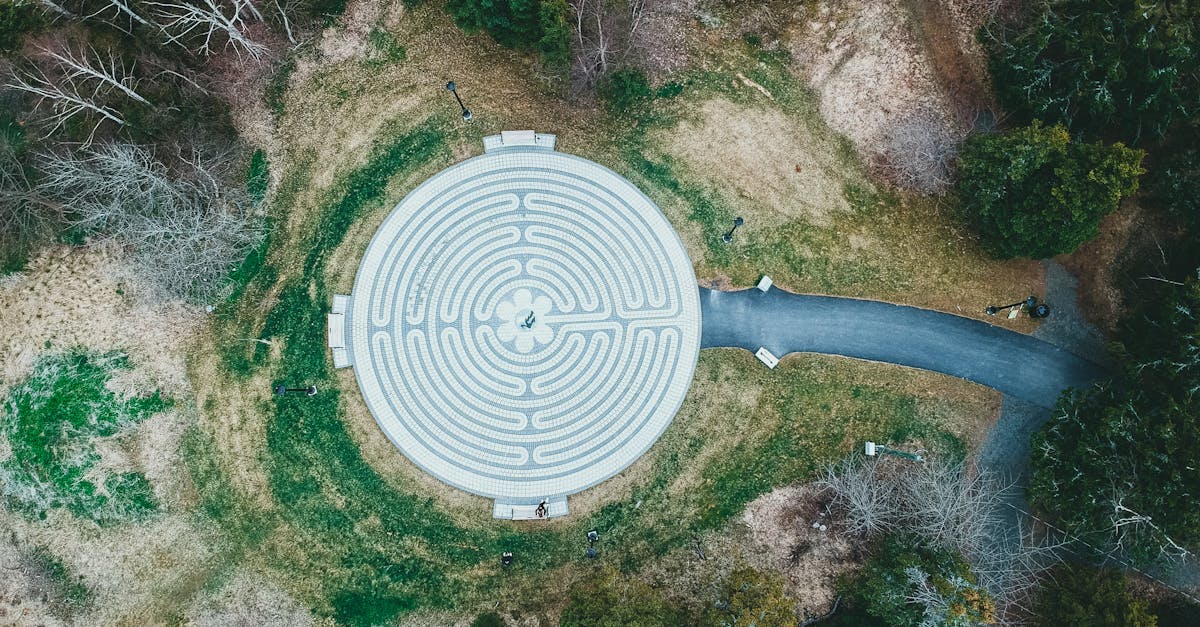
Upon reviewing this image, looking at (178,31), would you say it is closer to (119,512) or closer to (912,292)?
(119,512)

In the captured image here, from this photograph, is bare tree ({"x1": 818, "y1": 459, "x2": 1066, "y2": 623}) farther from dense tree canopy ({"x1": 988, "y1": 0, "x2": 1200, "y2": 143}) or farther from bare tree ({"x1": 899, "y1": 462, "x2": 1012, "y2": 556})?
dense tree canopy ({"x1": 988, "y1": 0, "x2": 1200, "y2": 143})

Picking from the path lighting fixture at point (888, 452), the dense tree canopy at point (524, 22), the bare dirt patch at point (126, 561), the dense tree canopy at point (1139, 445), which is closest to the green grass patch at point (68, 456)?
the bare dirt patch at point (126, 561)

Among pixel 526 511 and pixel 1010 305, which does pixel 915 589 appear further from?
pixel 526 511

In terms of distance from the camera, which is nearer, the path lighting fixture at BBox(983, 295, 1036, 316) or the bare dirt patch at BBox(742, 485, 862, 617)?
the bare dirt patch at BBox(742, 485, 862, 617)

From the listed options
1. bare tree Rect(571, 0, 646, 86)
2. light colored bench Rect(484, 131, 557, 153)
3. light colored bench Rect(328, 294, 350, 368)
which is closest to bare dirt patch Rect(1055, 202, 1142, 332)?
bare tree Rect(571, 0, 646, 86)

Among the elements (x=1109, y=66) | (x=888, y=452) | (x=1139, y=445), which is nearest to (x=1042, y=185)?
(x=1109, y=66)

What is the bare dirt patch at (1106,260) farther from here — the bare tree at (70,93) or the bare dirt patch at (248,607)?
the bare tree at (70,93)

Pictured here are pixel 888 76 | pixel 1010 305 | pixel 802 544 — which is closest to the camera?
pixel 802 544
